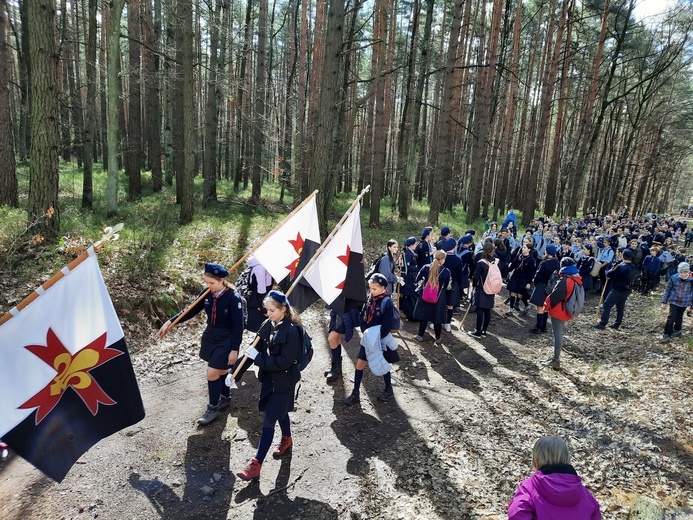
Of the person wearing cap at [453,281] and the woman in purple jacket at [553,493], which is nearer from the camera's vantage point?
the woman in purple jacket at [553,493]

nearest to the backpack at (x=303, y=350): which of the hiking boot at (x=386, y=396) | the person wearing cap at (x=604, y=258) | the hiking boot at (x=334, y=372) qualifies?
the hiking boot at (x=386, y=396)

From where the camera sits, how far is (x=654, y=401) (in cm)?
715

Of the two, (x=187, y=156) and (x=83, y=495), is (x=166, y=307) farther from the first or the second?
(x=187, y=156)

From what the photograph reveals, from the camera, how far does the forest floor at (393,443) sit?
14.5 feet

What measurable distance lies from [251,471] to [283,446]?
560 millimetres

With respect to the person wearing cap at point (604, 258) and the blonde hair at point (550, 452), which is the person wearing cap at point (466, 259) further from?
the blonde hair at point (550, 452)

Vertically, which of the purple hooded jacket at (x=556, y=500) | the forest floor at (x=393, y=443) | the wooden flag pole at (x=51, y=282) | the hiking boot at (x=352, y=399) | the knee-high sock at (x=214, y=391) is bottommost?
the forest floor at (x=393, y=443)

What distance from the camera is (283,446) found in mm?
5109

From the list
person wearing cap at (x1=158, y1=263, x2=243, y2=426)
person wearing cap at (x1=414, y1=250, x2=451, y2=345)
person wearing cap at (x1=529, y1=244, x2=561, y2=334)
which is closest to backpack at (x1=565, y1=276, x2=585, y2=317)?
person wearing cap at (x1=529, y1=244, x2=561, y2=334)

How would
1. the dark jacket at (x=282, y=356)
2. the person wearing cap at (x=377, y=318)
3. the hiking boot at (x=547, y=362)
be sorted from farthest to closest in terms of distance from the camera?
1. the hiking boot at (x=547, y=362)
2. the person wearing cap at (x=377, y=318)
3. the dark jacket at (x=282, y=356)

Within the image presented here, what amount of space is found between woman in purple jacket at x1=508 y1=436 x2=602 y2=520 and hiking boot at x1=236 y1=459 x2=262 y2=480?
9.21 ft

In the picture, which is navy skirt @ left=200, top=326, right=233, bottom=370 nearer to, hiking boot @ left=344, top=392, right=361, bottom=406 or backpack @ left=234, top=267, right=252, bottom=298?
backpack @ left=234, top=267, right=252, bottom=298

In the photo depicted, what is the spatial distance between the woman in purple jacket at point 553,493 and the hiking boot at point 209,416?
407cm

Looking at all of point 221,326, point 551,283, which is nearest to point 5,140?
point 221,326
